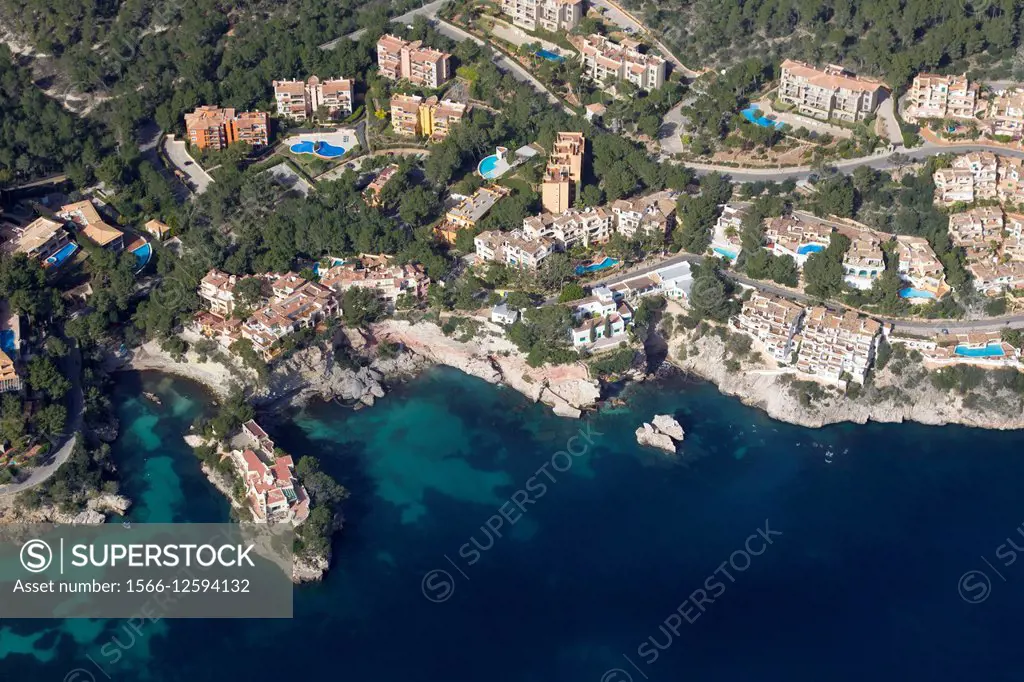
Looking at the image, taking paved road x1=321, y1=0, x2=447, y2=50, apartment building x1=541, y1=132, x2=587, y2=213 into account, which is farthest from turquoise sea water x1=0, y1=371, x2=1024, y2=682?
paved road x1=321, y1=0, x2=447, y2=50

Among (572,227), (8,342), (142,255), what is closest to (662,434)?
(572,227)

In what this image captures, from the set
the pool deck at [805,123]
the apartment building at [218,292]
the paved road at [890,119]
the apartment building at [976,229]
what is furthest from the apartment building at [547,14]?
the apartment building at [218,292]

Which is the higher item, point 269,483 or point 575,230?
point 575,230

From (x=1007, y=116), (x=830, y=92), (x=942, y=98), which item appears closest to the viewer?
(x=1007, y=116)

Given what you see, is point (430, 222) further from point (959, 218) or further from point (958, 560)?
point (958, 560)

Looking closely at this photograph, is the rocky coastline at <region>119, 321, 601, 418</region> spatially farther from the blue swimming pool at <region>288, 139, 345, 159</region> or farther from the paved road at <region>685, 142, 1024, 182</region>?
the paved road at <region>685, 142, 1024, 182</region>

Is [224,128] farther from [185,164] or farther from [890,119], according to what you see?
[890,119]

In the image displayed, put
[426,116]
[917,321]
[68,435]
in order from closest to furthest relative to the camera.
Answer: [68,435]
[917,321]
[426,116]

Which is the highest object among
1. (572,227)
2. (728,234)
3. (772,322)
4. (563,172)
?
(563,172)
